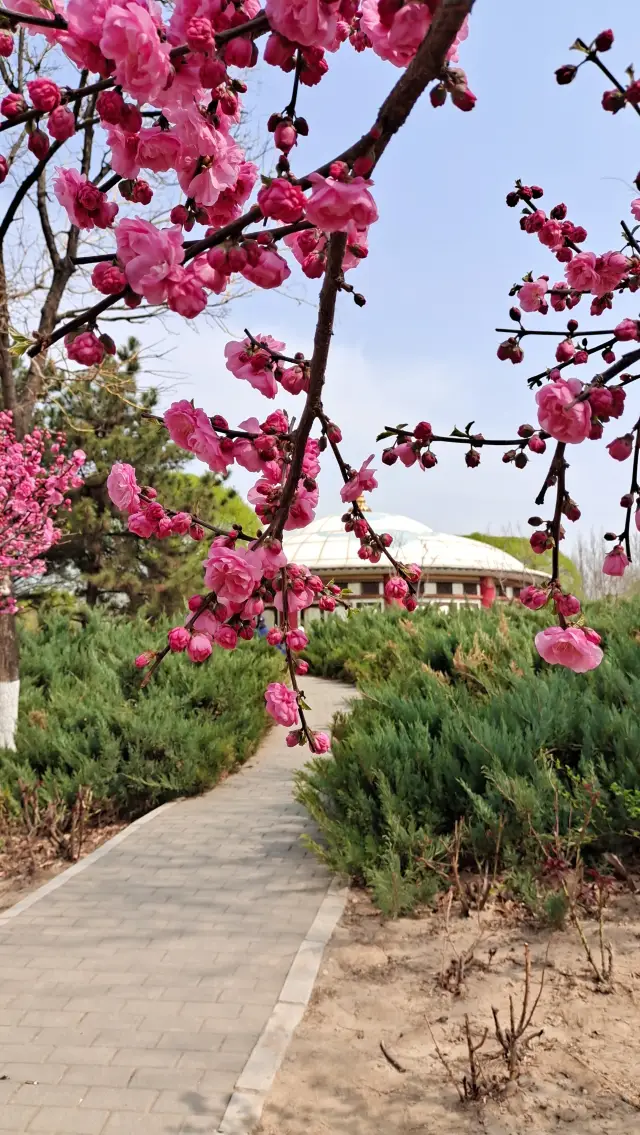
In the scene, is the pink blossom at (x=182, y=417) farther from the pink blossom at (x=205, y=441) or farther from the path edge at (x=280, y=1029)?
the path edge at (x=280, y=1029)

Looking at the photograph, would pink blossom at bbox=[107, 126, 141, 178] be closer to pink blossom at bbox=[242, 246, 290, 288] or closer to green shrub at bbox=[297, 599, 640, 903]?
pink blossom at bbox=[242, 246, 290, 288]

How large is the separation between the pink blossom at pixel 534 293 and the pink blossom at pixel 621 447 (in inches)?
41.0

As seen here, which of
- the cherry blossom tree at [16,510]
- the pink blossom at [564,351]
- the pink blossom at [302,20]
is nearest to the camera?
the pink blossom at [302,20]

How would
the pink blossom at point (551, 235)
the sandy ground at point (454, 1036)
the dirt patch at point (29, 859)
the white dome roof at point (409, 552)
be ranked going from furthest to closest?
1. the white dome roof at point (409, 552)
2. the dirt patch at point (29, 859)
3. the sandy ground at point (454, 1036)
4. the pink blossom at point (551, 235)

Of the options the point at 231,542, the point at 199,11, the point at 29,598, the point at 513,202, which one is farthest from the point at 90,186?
the point at 29,598

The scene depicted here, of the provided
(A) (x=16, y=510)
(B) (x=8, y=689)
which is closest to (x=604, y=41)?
(B) (x=8, y=689)

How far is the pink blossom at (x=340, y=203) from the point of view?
1.18 m

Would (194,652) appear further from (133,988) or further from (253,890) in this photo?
(253,890)

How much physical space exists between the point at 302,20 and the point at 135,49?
283mm

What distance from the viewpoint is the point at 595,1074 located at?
306cm

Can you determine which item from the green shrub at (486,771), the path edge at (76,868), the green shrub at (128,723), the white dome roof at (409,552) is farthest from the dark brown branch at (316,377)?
the white dome roof at (409,552)

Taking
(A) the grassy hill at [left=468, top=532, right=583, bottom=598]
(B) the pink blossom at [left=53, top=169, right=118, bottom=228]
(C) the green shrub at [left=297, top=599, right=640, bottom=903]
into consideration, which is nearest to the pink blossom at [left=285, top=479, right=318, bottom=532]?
(B) the pink blossom at [left=53, top=169, right=118, bottom=228]

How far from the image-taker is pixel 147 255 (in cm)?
131

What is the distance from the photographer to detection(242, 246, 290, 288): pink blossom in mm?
1276
